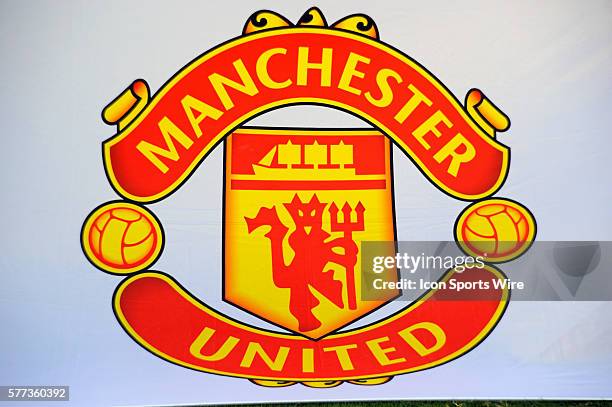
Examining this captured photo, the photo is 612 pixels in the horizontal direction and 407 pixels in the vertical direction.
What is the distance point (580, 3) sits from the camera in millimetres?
2287

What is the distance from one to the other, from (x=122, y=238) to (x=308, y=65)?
102 cm

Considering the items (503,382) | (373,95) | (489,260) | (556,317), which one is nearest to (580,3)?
(373,95)

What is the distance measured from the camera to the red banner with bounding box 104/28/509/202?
2.19 metres

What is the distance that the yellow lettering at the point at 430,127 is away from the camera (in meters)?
2.25

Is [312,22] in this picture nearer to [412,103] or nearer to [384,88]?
[384,88]

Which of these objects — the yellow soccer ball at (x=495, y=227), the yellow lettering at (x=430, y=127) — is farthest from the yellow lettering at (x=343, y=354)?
the yellow lettering at (x=430, y=127)

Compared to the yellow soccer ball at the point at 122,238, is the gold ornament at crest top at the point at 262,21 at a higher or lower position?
higher

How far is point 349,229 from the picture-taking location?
7.37ft

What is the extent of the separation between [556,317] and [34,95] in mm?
2305

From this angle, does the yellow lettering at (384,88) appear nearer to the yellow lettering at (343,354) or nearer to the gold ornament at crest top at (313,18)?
the gold ornament at crest top at (313,18)

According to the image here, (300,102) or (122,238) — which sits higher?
(300,102)

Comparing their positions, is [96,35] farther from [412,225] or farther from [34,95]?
[412,225]

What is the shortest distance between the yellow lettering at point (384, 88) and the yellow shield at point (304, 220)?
127mm

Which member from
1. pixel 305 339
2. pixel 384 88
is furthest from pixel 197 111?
pixel 305 339
